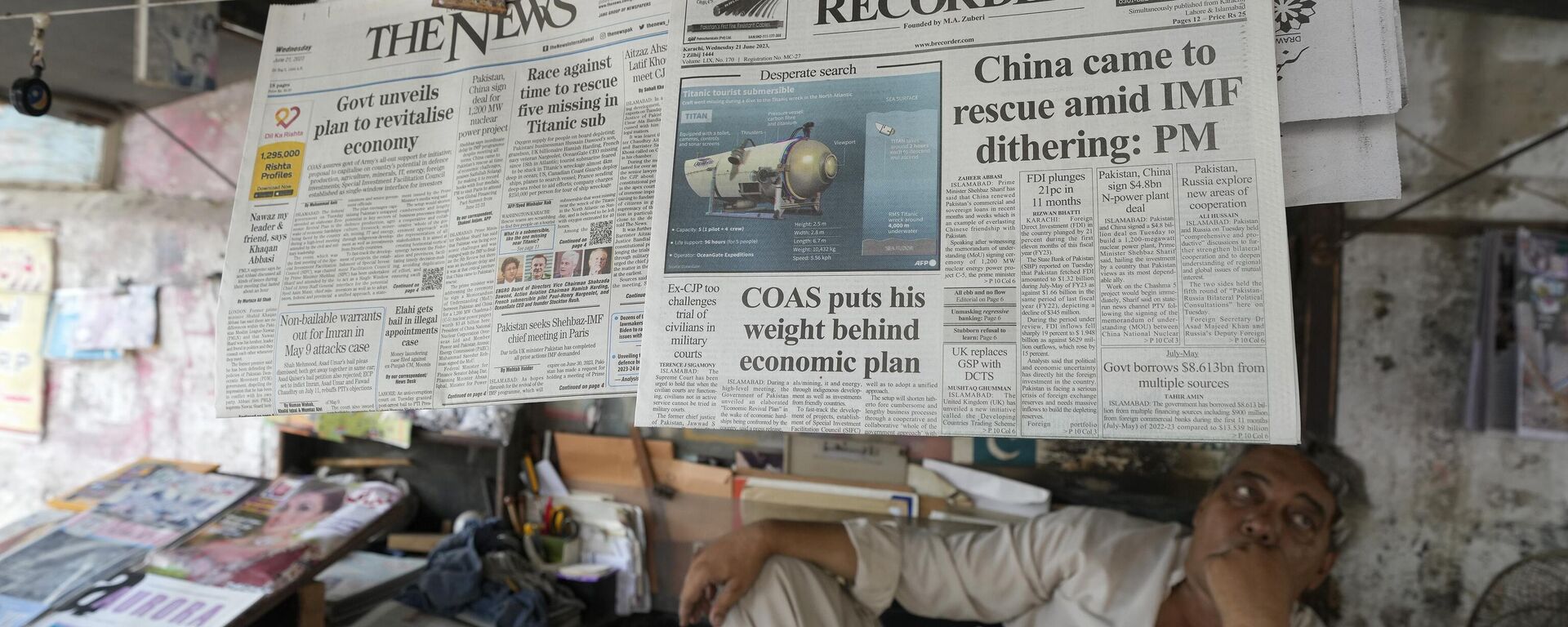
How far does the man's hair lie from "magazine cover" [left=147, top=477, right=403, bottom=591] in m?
2.26

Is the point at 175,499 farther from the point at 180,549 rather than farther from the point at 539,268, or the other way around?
the point at 539,268

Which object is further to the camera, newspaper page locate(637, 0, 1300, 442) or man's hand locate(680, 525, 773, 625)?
man's hand locate(680, 525, 773, 625)

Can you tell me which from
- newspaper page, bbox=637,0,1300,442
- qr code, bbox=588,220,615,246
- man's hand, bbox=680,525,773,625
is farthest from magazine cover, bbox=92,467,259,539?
newspaper page, bbox=637,0,1300,442

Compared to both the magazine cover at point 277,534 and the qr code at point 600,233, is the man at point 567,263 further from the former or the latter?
the magazine cover at point 277,534

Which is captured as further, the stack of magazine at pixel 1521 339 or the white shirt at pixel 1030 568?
the stack of magazine at pixel 1521 339

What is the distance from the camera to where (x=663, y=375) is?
103 cm

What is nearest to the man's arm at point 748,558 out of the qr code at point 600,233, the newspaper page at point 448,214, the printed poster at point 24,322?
the newspaper page at point 448,214

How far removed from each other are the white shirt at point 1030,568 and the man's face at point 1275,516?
0.10m

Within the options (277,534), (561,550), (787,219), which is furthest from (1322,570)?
(277,534)

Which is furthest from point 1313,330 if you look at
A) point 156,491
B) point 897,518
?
point 156,491

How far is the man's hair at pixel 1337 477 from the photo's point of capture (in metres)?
1.67

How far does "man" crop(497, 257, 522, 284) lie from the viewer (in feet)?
3.74

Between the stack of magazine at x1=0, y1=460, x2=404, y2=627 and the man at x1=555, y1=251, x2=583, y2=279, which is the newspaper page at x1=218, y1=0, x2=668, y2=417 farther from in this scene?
the stack of magazine at x1=0, y1=460, x2=404, y2=627

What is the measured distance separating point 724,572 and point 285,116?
113cm
